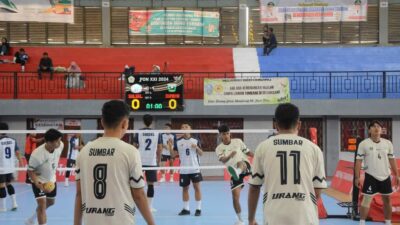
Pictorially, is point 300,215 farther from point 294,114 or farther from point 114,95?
point 114,95

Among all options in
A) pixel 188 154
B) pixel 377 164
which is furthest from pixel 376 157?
pixel 188 154

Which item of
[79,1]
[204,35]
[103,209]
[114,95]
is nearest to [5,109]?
[114,95]

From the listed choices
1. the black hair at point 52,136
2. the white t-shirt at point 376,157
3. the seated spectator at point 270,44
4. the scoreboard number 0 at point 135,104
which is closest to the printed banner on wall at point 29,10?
the scoreboard number 0 at point 135,104

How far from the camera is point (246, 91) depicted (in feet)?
74.0

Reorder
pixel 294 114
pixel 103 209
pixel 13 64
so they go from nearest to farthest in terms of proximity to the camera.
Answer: pixel 103 209 → pixel 294 114 → pixel 13 64

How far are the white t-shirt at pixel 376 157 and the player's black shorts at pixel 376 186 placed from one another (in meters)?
0.07

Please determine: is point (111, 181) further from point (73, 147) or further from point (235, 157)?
point (73, 147)

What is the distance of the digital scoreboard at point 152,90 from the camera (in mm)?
20188

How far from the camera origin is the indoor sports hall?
5293 millimetres

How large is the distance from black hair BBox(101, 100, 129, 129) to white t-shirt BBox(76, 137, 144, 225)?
130mm

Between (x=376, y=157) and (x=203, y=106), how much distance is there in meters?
14.2

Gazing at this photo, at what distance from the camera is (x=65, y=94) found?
25.5 m

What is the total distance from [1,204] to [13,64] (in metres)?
16.7

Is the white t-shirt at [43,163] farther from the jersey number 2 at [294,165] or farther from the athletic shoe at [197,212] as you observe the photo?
the jersey number 2 at [294,165]
